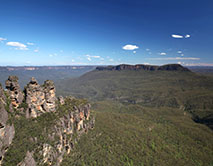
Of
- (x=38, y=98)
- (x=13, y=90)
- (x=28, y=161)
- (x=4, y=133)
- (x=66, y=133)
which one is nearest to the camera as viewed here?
(x=4, y=133)

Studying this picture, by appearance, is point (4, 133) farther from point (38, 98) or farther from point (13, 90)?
point (38, 98)

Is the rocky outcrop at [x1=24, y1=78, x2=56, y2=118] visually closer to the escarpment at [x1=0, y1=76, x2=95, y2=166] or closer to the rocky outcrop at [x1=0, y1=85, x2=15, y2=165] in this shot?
the escarpment at [x1=0, y1=76, x2=95, y2=166]

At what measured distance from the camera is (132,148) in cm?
8212

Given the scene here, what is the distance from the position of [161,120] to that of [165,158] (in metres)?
73.4

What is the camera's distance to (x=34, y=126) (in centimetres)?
5000

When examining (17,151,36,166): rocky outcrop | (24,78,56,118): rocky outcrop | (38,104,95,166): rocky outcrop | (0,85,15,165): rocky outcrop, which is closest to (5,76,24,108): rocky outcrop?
(24,78,56,118): rocky outcrop

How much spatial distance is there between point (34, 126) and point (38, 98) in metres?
13.3

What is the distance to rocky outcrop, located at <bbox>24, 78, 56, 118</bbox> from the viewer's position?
178ft

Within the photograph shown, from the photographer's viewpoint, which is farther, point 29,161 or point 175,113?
point 175,113

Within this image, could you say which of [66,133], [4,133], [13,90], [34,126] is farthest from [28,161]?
[13,90]

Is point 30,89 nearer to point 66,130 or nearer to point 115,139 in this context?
point 66,130

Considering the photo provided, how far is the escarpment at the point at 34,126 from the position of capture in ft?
127

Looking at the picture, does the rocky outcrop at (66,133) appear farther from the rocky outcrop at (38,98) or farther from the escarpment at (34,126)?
the rocky outcrop at (38,98)

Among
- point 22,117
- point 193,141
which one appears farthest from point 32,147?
point 193,141
